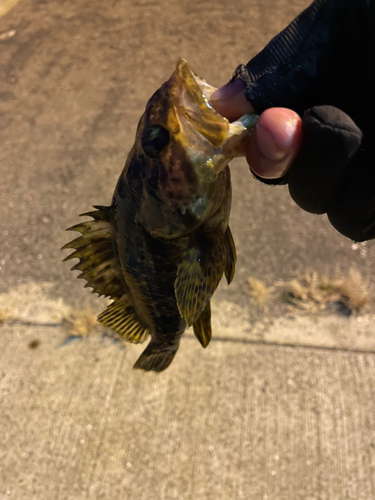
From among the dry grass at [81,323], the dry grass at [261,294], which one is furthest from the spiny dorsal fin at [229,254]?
the dry grass at [81,323]

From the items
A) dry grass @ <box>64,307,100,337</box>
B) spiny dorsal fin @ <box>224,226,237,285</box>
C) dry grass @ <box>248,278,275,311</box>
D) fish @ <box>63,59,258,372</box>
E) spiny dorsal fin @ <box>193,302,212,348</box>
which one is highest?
fish @ <box>63,59,258,372</box>

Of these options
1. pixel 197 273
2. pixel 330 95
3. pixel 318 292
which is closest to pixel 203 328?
pixel 197 273

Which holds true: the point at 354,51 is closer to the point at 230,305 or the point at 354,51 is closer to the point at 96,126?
the point at 230,305

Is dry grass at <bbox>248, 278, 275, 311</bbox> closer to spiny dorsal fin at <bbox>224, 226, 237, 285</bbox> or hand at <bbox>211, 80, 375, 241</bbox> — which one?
spiny dorsal fin at <bbox>224, 226, 237, 285</bbox>

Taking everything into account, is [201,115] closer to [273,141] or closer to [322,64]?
[273,141]

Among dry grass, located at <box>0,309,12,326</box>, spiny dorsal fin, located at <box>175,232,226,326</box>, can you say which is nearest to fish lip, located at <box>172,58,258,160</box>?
spiny dorsal fin, located at <box>175,232,226,326</box>

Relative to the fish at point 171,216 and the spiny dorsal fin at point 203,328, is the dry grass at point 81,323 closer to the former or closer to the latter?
the fish at point 171,216
